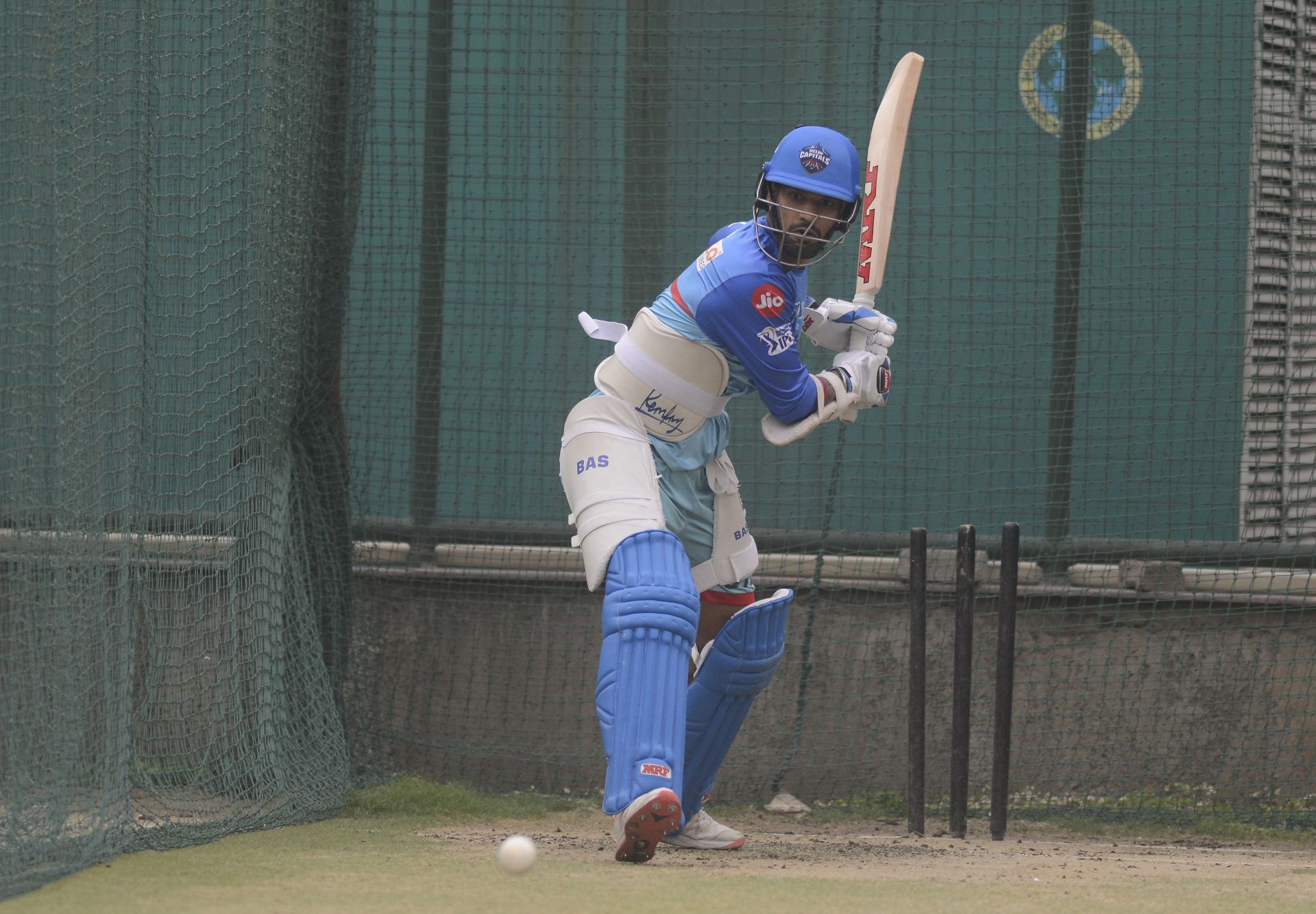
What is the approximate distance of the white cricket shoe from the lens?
15.9 ft

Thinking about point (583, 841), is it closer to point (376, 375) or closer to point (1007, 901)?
point (1007, 901)

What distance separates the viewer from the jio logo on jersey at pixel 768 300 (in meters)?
4.40

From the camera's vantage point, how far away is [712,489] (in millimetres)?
4797

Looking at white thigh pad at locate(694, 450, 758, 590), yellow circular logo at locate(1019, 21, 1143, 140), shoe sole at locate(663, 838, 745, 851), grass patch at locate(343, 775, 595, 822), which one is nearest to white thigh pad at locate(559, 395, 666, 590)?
white thigh pad at locate(694, 450, 758, 590)

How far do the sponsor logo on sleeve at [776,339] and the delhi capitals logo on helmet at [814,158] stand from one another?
457 mm

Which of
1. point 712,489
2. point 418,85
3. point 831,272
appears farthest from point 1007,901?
point 418,85

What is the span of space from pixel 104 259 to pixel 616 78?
2688 millimetres

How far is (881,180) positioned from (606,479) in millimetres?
1243

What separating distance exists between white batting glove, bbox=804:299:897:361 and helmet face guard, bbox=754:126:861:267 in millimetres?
254

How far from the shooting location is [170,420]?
489 centimetres

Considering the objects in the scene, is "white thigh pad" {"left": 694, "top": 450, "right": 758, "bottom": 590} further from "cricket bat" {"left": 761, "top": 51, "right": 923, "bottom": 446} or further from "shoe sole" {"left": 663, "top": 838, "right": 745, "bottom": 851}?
"shoe sole" {"left": 663, "top": 838, "right": 745, "bottom": 851}

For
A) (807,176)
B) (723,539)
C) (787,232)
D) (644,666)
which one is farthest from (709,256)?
(644,666)

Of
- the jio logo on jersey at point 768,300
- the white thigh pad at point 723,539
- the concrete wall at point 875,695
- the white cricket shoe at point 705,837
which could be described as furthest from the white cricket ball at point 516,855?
the concrete wall at point 875,695
